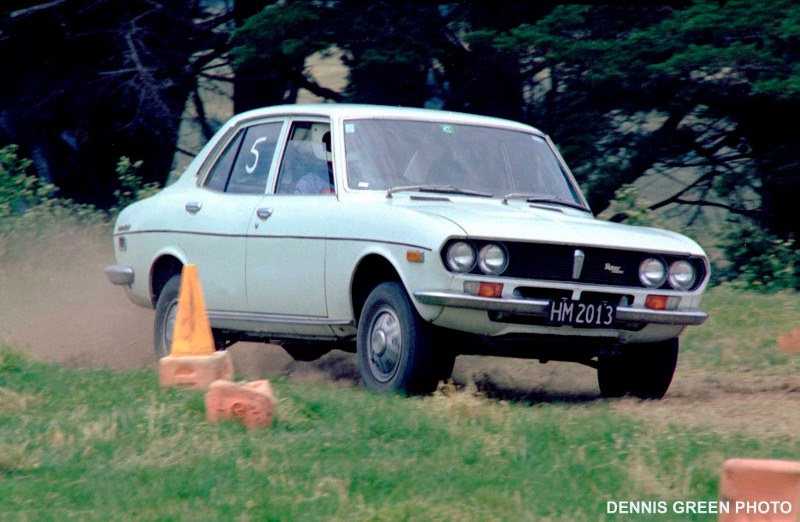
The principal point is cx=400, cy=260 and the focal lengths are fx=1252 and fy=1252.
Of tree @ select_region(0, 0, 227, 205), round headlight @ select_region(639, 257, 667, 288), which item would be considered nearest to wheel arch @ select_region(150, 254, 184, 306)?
round headlight @ select_region(639, 257, 667, 288)

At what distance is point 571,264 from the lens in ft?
20.9

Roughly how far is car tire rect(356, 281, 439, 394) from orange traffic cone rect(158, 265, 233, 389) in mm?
751

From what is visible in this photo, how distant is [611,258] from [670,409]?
0.87 meters

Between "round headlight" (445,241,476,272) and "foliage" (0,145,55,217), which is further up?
"round headlight" (445,241,476,272)

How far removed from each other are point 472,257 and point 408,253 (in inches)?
13.6

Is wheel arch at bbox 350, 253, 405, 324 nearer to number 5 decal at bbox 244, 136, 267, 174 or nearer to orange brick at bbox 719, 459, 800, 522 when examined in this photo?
number 5 decal at bbox 244, 136, 267, 174

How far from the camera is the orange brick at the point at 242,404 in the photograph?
5422mm

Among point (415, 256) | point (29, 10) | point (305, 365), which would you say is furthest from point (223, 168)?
point (29, 10)

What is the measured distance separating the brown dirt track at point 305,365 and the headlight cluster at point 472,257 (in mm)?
1010

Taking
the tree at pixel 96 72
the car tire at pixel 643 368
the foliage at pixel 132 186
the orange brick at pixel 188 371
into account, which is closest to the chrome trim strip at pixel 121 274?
the orange brick at pixel 188 371

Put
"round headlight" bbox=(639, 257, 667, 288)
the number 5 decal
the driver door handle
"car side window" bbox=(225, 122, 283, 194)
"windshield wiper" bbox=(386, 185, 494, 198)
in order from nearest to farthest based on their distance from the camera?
1. "round headlight" bbox=(639, 257, 667, 288)
2. "windshield wiper" bbox=(386, 185, 494, 198)
3. "car side window" bbox=(225, 122, 283, 194)
4. the number 5 decal
5. the driver door handle

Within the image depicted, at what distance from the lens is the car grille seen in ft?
20.6

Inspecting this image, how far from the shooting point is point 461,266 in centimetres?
622

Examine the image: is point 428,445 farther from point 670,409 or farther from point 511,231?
point 670,409
